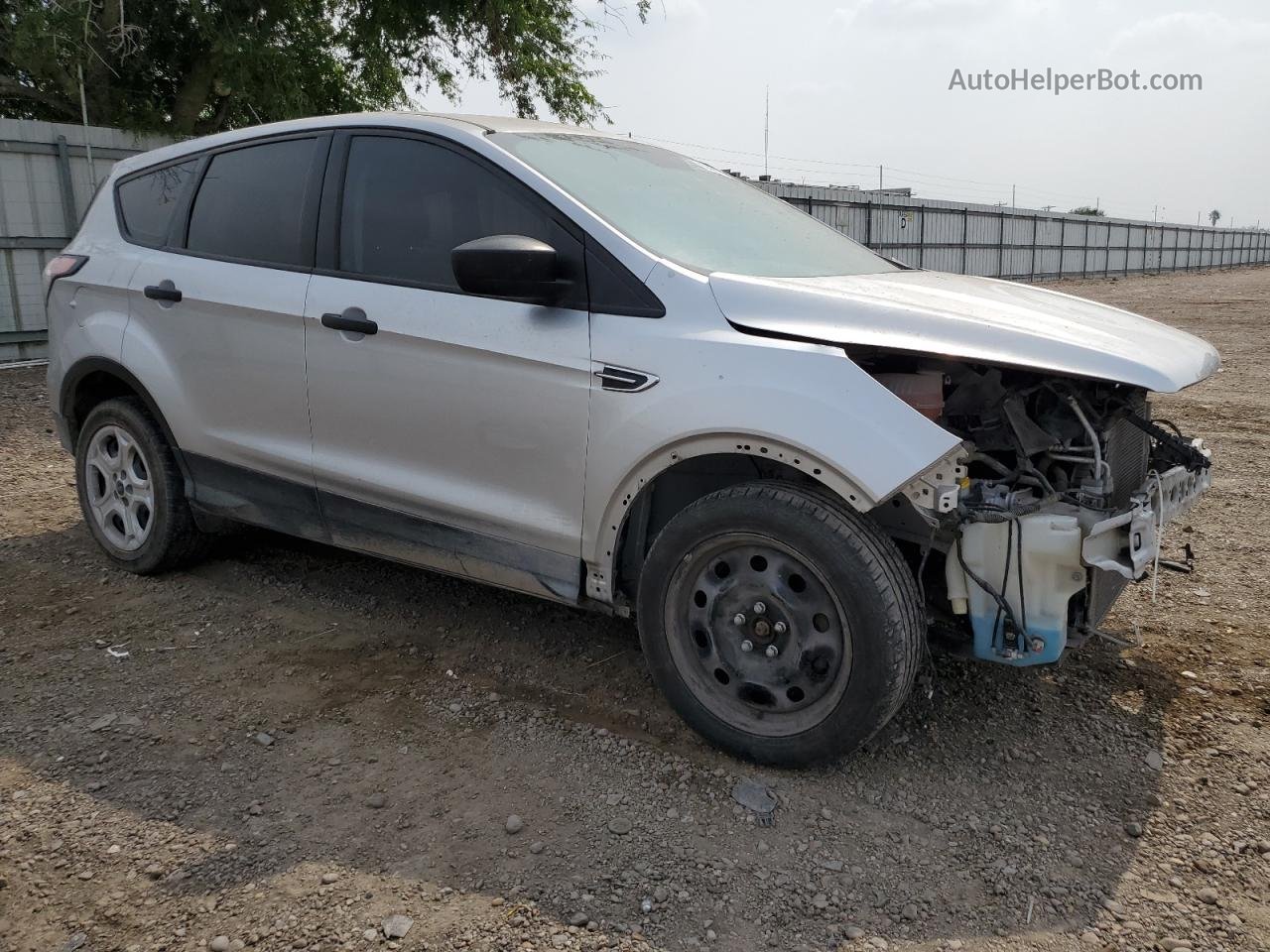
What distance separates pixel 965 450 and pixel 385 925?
1.89 metres

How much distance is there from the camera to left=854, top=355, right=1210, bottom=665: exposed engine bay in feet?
9.19

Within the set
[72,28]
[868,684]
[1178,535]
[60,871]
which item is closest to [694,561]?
[868,684]

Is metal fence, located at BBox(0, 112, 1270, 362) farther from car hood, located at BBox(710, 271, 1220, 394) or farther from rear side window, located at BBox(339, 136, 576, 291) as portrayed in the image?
car hood, located at BBox(710, 271, 1220, 394)

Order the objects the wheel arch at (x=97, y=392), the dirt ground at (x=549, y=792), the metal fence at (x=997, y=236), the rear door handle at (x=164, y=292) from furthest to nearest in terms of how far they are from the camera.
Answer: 1. the metal fence at (x=997, y=236)
2. the wheel arch at (x=97, y=392)
3. the rear door handle at (x=164, y=292)
4. the dirt ground at (x=549, y=792)

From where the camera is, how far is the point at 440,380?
11.1 feet

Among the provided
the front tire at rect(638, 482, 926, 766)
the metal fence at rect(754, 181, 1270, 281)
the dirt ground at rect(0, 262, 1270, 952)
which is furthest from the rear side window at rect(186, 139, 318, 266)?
the metal fence at rect(754, 181, 1270, 281)

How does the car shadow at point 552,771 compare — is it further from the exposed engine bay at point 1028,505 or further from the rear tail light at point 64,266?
the rear tail light at point 64,266

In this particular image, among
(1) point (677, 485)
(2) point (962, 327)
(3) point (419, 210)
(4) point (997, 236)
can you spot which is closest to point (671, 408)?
(1) point (677, 485)

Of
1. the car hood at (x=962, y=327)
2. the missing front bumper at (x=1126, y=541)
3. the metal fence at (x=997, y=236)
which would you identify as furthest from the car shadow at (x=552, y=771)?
the metal fence at (x=997, y=236)

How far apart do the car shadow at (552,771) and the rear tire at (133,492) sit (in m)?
0.29

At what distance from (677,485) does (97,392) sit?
2.95 m

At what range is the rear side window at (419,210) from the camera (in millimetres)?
3389

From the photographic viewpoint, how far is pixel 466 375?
333cm

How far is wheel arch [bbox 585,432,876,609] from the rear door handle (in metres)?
2.14
